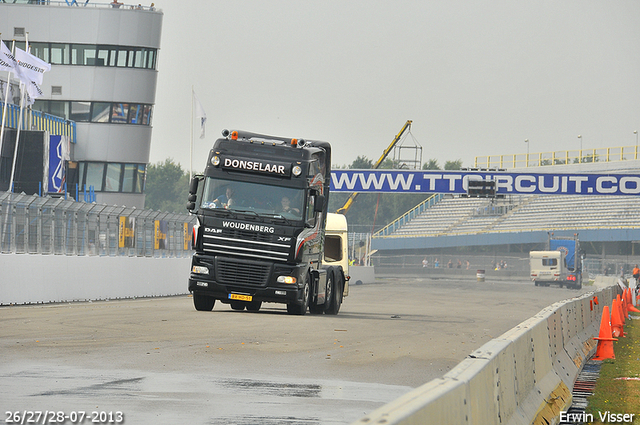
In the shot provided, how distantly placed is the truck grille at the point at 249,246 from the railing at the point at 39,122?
1381 inches

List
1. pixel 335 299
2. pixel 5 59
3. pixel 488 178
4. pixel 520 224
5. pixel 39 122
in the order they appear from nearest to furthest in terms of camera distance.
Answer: pixel 335 299 → pixel 5 59 → pixel 39 122 → pixel 488 178 → pixel 520 224

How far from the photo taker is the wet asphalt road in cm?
786

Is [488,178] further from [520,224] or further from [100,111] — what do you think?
[520,224]

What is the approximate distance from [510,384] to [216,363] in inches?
194

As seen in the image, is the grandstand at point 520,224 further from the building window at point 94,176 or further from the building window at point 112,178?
the building window at point 94,176

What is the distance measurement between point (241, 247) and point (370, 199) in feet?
487

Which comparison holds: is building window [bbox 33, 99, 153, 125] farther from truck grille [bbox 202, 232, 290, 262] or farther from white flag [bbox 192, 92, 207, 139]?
truck grille [bbox 202, 232, 290, 262]

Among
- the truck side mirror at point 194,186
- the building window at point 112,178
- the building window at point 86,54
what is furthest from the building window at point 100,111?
the truck side mirror at point 194,186

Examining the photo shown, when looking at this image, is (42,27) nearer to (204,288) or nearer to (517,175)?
(517,175)

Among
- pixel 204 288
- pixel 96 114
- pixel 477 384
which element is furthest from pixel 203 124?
pixel 477 384

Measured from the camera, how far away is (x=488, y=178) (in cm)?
5644

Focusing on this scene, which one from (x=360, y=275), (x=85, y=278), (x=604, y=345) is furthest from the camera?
(x=360, y=275)

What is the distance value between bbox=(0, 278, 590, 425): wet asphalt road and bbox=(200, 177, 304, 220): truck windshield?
2.23m

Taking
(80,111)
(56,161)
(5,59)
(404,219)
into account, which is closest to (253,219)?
(5,59)
